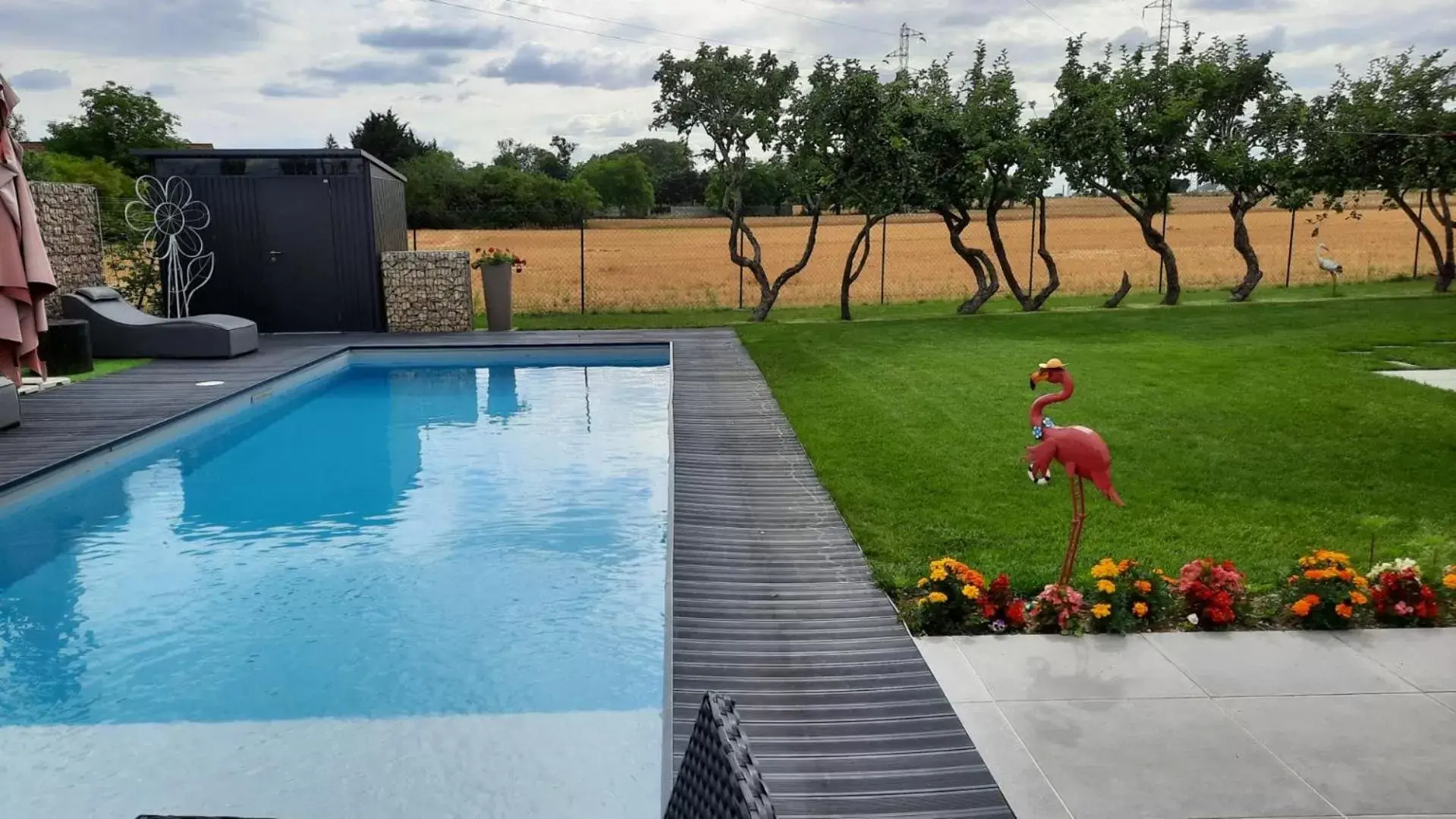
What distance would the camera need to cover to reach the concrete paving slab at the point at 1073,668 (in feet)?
10.7

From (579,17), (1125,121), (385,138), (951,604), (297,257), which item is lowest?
(951,604)

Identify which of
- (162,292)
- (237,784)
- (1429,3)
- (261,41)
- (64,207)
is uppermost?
(261,41)

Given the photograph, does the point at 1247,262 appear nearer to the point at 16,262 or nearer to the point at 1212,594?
the point at 1212,594

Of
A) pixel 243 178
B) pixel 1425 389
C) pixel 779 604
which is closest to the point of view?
pixel 779 604

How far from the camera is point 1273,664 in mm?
3453

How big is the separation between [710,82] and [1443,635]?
450 inches

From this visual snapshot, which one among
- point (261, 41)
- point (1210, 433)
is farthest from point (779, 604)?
point (261, 41)

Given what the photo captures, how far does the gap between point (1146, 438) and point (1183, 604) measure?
120 inches

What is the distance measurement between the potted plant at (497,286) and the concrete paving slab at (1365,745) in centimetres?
1152

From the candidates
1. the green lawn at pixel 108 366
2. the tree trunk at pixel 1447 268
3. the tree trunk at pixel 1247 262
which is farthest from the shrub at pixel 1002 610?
the tree trunk at pixel 1447 268

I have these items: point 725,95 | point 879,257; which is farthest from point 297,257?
point 879,257

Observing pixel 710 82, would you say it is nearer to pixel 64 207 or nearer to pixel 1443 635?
pixel 64 207

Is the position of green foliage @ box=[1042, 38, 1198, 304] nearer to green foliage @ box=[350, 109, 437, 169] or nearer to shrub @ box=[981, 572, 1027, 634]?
shrub @ box=[981, 572, 1027, 634]

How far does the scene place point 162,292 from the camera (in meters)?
13.2
